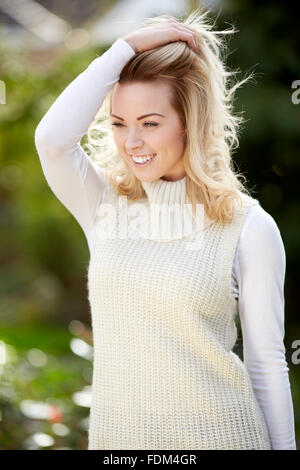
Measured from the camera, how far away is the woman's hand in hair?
1.90 m

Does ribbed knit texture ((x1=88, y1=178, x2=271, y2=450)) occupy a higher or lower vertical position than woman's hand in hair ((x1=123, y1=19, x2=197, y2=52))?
lower

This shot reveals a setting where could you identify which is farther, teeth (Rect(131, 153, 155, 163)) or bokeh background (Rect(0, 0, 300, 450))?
bokeh background (Rect(0, 0, 300, 450))

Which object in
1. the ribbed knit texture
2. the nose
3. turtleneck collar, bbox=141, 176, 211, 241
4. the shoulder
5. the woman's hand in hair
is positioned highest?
the woman's hand in hair

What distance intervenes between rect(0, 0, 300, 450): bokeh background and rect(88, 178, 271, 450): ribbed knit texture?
57 centimetres

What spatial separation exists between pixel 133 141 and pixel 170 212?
0.26 metres

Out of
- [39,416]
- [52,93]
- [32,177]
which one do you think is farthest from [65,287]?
[39,416]

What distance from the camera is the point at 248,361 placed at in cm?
189

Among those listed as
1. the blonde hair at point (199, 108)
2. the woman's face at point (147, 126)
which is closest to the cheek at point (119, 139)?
the woman's face at point (147, 126)

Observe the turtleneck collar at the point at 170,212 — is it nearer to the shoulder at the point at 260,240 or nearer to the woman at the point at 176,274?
the woman at the point at 176,274

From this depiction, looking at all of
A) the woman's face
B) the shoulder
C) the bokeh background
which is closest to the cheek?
the woman's face

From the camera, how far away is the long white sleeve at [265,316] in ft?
5.98

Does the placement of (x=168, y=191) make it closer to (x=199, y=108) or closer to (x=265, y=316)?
(x=199, y=108)

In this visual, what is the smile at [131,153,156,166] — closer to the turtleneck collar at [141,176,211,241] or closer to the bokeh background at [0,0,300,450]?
the turtleneck collar at [141,176,211,241]

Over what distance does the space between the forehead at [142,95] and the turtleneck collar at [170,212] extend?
25 centimetres
